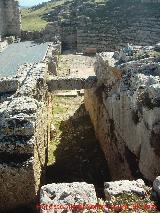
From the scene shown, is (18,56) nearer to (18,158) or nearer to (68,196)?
(18,158)

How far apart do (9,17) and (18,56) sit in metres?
11.3

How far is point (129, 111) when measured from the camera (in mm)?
12617

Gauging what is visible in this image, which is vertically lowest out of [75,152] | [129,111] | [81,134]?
[81,134]

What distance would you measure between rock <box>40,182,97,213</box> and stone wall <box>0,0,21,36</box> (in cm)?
2994

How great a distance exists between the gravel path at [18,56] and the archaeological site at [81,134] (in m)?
0.07

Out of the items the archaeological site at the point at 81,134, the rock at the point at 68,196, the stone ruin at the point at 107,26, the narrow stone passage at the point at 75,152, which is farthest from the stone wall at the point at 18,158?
the stone ruin at the point at 107,26

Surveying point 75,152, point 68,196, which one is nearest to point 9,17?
point 75,152

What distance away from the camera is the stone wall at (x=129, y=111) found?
10.6 metres

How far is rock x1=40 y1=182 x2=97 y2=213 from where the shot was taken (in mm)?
7227

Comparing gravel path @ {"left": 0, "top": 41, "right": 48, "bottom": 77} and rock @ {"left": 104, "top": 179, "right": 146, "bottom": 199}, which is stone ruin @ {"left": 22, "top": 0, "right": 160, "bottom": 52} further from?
rock @ {"left": 104, "top": 179, "right": 146, "bottom": 199}

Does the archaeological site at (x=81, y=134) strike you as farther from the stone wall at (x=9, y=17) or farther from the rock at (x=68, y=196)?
the stone wall at (x=9, y=17)

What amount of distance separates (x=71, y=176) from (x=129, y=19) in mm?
26992

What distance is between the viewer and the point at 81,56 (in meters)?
36.4

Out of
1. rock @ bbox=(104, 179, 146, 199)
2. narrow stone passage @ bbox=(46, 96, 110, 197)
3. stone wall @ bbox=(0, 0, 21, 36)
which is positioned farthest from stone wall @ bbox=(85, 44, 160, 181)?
stone wall @ bbox=(0, 0, 21, 36)
